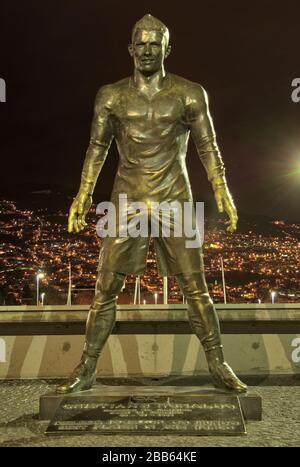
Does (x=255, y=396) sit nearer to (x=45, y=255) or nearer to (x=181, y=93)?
(x=181, y=93)

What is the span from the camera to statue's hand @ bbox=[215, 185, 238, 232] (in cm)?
520

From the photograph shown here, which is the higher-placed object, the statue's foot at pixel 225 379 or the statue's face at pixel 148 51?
the statue's face at pixel 148 51

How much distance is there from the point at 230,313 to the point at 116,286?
292cm

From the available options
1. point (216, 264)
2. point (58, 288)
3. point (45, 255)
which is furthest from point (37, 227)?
point (216, 264)

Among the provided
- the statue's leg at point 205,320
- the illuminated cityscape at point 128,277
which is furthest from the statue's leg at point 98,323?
the illuminated cityscape at point 128,277

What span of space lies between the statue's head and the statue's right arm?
0.41 meters

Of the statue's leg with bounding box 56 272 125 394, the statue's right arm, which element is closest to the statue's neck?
the statue's right arm

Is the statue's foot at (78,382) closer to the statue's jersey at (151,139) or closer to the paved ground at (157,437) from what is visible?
the paved ground at (157,437)

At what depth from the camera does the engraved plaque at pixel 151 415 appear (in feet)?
13.9

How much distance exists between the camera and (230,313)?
761cm

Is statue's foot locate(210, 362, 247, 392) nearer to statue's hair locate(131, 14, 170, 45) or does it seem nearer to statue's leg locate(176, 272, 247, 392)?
statue's leg locate(176, 272, 247, 392)

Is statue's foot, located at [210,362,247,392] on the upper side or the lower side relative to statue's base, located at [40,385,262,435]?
upper

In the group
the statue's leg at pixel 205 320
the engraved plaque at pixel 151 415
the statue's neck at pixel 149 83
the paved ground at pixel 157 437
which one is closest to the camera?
the paved ground at pixel 157 437

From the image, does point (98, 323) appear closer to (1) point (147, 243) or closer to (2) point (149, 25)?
(1) point (147, 243)
